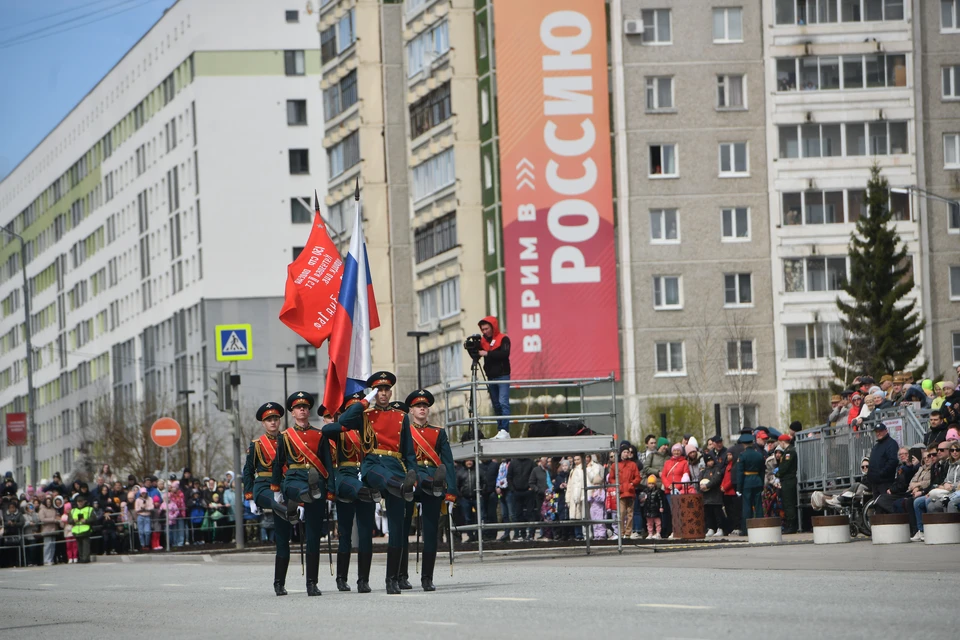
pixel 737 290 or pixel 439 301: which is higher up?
pixel 439 301

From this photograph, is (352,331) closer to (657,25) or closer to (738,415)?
(738,415)

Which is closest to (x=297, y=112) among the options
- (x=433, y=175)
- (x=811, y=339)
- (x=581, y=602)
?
(x=433, y=175)

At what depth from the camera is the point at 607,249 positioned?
269 ft

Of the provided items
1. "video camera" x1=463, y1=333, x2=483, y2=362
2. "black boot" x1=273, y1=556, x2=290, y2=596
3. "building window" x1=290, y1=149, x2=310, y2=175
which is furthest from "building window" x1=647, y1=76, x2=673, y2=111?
"black boot" x1=273, y1=556, x2=290, y2=596

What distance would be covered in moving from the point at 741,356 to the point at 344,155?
24.5 meters

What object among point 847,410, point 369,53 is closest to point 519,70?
point 369,53

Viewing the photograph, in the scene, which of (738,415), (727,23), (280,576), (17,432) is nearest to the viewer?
(280,576)

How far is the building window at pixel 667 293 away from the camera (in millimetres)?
83438

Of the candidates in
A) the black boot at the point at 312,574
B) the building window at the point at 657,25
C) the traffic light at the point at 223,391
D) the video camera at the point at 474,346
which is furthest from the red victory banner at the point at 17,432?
the black boot at the point at 312,574

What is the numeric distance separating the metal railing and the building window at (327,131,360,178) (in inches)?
2428

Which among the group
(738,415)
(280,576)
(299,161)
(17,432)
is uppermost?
(299,161)

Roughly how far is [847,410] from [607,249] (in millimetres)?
48863

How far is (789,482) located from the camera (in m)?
33.4

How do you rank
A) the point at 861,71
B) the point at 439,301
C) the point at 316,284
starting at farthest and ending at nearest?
the point at 439,301, the point at 861,71, the point at 316,284
